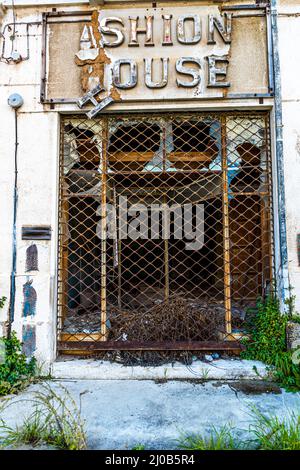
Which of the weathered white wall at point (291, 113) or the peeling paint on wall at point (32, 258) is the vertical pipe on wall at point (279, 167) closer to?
the weathered white wall at point (291, 113)

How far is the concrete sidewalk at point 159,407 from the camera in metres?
2.69

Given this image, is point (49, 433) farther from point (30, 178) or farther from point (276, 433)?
point (30, 178)

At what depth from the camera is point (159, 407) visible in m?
3.10

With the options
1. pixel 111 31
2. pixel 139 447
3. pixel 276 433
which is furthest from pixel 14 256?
pixel 276 433

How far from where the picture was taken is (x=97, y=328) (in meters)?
4.57

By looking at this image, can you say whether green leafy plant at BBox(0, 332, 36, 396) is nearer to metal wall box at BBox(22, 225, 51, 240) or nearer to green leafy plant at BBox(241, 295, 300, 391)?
metal wall box at BBox(22, 225, 51, 240)

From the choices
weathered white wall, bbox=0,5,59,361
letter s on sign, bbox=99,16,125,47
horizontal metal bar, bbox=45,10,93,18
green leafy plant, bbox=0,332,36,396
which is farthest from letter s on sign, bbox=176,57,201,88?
green leafy plant, bbox=0,332,36,396

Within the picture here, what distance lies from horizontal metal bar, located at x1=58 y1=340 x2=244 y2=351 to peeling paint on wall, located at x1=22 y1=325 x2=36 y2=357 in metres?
0.34

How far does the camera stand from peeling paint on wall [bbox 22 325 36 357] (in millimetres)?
3840

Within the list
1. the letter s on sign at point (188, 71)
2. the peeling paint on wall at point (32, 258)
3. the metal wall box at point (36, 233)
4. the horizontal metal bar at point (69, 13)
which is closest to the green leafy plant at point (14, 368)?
the peeling paint on wall at point (32, 258)

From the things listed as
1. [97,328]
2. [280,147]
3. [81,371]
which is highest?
[280,147]
